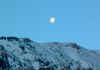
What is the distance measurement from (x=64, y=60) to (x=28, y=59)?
16622 millimetres

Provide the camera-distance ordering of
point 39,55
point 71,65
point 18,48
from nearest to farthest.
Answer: point 18,48
point 39,55
point 71,65

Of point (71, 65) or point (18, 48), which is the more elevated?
point (18, 48)

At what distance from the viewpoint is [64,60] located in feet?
233

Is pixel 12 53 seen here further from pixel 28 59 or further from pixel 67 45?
pixel 67 45

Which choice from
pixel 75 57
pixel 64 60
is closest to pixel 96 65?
pixel 75 57

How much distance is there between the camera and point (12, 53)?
177ft

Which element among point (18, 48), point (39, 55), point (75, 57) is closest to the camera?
point (18, 48)

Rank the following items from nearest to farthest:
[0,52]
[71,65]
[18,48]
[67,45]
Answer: [0,52] → [18,48] → [71,65] → [67,45]

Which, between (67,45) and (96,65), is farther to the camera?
(67,45)

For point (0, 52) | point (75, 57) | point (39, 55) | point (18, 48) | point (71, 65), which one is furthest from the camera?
point (75, 57)

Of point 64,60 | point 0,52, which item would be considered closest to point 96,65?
point 64,60

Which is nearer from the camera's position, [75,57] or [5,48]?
[5,48]

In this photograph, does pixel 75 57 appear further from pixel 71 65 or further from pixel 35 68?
pixel 35 68

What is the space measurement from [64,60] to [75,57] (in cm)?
1386
